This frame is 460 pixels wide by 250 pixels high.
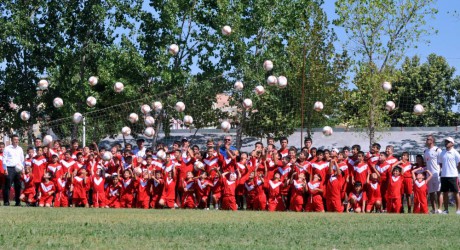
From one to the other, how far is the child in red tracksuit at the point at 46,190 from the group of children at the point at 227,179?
26mm

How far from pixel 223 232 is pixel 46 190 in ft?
35.5

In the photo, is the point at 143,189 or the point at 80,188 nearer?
the point at 143,189

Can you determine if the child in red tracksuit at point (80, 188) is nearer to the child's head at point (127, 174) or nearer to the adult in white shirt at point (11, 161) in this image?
the child's head at point (127, 174)

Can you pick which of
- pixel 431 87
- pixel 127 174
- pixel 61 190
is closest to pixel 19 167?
pixel 61 190

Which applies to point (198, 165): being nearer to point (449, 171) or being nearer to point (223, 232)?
point (449, 171)

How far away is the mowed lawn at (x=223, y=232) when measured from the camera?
36.6ft

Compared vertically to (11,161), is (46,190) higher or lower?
lower

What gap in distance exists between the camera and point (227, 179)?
21312mm

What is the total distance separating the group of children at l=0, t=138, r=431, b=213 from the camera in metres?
20.7

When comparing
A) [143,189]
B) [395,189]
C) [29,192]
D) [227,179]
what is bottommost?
[29,192]

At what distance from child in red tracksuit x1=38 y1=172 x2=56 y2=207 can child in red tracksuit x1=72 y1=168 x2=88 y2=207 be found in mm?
630

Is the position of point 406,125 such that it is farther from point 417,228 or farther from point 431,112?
point 417,228

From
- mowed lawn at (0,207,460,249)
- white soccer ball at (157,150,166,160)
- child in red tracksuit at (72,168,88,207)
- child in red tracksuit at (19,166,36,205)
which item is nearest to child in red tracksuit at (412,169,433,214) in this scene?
mowed lawn at (0,207,460,249)

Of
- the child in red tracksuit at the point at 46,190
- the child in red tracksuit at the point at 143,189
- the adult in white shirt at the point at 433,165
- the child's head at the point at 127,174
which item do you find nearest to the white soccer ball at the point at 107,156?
the child's head at the point at 127,174
